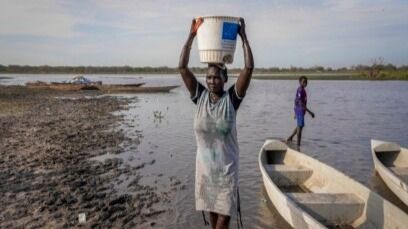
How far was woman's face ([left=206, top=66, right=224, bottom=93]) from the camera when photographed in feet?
11.7

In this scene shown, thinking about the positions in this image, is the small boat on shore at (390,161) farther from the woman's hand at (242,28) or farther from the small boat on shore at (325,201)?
the woman's hand at (242,28)

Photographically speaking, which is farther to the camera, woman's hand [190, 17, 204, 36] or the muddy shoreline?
the muddy shoreline

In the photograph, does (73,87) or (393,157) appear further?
(73,87)

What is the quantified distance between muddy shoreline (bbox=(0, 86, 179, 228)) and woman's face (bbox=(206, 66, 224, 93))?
3.07m

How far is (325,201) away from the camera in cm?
583

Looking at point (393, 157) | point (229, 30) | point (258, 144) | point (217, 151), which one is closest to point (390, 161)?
point (393, 157)

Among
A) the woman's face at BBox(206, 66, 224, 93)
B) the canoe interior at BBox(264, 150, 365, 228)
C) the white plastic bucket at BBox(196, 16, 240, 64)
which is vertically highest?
the white plastic bucket at BBox(196, 16, 240, 64)

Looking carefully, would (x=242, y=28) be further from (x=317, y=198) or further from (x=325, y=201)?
(x=317, y=198)

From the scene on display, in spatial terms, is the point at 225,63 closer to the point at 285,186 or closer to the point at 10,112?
the point at 285,186

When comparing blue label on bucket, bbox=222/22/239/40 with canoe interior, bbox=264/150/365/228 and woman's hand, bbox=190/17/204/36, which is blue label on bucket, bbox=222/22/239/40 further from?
canoe interior, bbox=264/150/365/228

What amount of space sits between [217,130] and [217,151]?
0.20 metres

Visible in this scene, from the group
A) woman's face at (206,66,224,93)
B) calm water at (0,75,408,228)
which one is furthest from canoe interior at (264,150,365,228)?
woman's face at (206,66,224,93)

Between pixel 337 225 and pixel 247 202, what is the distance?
5.80 feet

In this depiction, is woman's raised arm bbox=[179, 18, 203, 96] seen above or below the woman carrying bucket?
above
